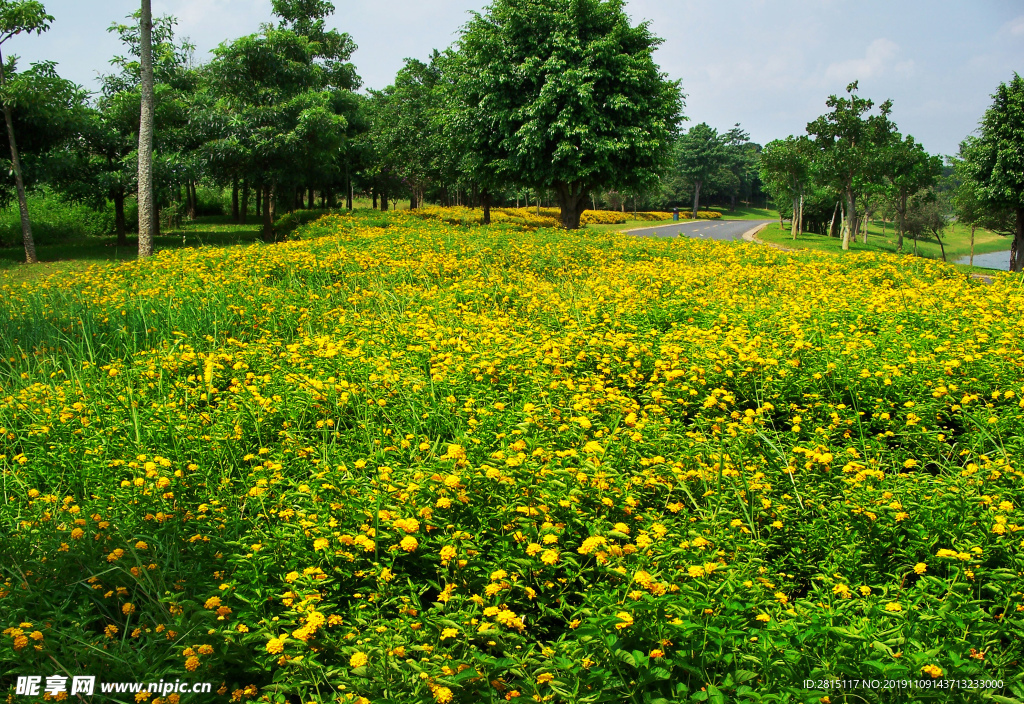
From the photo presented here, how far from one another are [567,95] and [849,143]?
58.2 ft

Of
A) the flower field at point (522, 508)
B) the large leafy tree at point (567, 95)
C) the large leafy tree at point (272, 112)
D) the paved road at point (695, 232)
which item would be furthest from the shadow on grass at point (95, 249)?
the paved road at point (695, 232)

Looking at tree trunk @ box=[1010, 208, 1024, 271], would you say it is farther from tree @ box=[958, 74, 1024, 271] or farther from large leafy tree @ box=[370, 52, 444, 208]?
large leafy tree @ box=[370, 52, 444, 208]

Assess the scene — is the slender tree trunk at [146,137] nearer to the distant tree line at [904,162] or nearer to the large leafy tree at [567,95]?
the large leafy tree at [567,95]

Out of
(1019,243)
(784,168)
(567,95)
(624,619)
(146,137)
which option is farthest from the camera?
(784,168)

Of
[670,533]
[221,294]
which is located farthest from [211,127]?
[670,533]

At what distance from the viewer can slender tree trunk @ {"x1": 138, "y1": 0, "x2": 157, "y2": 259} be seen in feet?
49.1

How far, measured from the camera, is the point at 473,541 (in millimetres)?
2582

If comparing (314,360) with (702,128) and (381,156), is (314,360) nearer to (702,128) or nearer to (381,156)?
(381,156)

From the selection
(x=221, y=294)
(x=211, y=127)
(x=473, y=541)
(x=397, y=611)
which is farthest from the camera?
(x=211, y=127)

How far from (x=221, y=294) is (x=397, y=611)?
6.35 metres

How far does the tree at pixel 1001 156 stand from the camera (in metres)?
23.5

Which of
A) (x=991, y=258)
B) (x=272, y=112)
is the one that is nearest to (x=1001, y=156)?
(x=272, y=112)

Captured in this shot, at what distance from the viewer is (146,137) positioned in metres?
15.5

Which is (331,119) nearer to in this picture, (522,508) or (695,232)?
(522,508)
